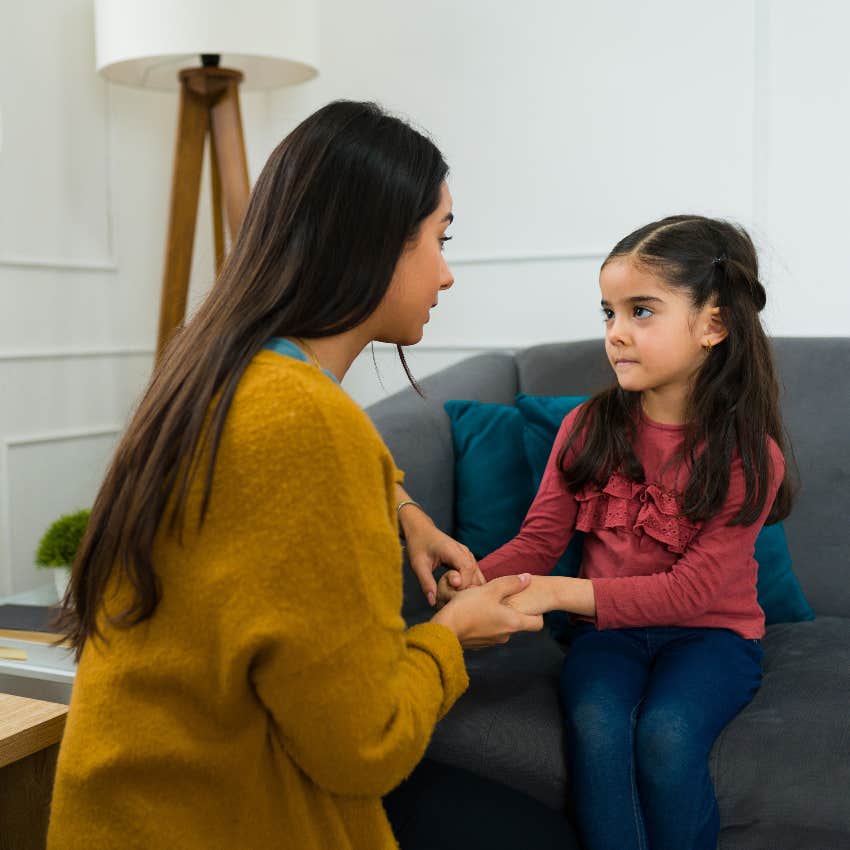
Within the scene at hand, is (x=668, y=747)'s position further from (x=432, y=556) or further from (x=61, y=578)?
(x=61, y=578)

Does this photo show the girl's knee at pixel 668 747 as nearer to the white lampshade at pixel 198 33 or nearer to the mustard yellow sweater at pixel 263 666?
the mustard yellow sweater at pixel 263 666

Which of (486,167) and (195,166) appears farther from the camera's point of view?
(486,167)

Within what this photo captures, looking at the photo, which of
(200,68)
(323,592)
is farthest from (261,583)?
(200,68)

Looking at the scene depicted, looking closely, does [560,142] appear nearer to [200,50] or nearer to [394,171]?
[200,50]

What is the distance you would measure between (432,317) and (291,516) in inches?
75.6

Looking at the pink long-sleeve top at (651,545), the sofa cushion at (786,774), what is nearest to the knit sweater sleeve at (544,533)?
the pink long-sleeve top at (651,545)

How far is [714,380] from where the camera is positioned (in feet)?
5.24

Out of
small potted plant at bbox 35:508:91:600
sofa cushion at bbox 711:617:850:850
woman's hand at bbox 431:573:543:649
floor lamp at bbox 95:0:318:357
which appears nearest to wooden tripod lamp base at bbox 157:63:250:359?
floor lamp at bbox 95:0:318:357

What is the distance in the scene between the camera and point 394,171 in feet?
3.23

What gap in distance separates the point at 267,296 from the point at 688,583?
2.67 feet

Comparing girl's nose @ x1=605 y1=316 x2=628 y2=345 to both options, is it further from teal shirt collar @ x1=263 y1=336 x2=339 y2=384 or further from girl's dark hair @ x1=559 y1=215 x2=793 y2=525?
teal shirt collar @ x1=263 y1=336 x2=339 y2=384

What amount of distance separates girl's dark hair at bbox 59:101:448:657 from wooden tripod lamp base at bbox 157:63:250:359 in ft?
4.82

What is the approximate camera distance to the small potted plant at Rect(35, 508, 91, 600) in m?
1.97

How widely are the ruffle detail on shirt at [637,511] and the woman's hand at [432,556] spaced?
272 mm
